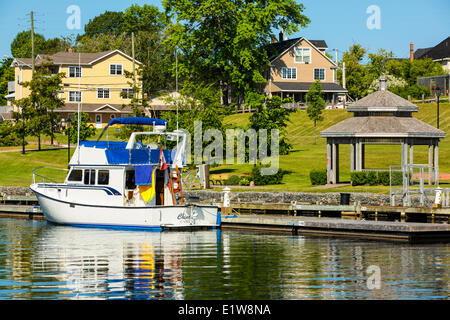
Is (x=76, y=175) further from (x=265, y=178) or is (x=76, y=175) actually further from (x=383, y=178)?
(x=383, y=178)

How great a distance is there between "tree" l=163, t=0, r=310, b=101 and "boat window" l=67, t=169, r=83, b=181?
41.0 metres

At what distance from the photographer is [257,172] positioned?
5678 centimetres

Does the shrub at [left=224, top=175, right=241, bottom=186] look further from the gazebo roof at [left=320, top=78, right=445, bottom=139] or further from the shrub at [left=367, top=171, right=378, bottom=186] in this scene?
the shrub at [left=367, top=171, right=378, bottom=186]

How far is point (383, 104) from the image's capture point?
52.8 metres

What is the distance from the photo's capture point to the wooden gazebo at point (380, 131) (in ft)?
166

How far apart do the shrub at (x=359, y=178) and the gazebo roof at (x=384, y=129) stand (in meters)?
3.07

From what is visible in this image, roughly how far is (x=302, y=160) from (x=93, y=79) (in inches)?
1827

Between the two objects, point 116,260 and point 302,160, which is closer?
point 116,260

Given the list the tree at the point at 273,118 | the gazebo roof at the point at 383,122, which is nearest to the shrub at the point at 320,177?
the gazebo roof at the point at 383,122

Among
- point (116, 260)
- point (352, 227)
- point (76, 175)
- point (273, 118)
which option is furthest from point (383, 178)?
point (116, 260)

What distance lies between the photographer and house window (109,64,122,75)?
10544 cm

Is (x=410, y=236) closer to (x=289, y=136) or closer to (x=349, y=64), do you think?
(x=289, y=136)

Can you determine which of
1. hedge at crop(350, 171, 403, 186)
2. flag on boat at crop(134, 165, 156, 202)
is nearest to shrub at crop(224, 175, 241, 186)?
hedge at crop(350, 171, 403, 186)

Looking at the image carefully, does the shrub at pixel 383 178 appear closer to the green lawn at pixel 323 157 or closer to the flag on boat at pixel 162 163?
the green lawn at pixel 323 157
